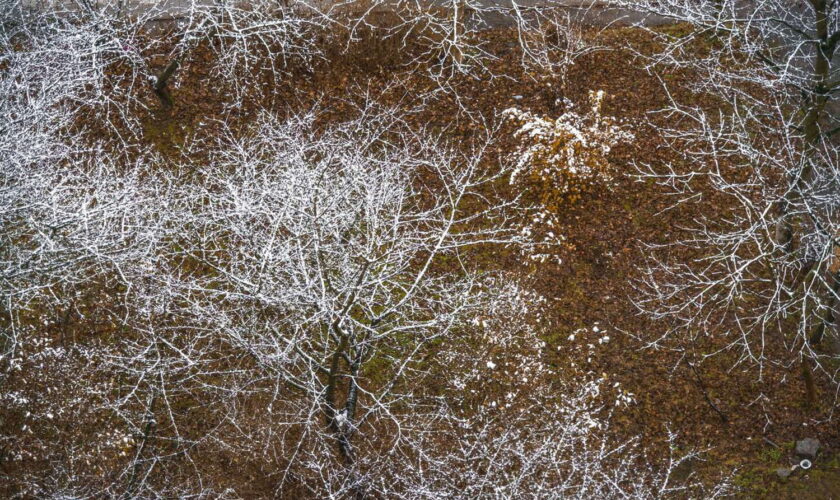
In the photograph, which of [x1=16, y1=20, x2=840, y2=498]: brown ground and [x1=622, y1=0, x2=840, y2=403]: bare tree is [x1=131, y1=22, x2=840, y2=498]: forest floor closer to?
[x1=16, y1=20, x2=840, y2=498]: brown ground

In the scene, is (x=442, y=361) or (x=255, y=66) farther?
(x=255, y=66)

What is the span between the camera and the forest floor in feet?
34.6

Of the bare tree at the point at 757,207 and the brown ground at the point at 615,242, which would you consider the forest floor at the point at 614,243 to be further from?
the bare tree at the point at 757,207

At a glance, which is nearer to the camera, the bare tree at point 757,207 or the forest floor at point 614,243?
the bare tree at point 757,207

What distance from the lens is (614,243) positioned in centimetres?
1224

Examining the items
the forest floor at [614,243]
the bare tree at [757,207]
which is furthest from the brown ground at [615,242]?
the bare tree at [757,207]

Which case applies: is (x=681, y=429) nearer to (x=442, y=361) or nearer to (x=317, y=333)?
(x=442, y=361)

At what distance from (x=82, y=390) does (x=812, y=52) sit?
1239 cm

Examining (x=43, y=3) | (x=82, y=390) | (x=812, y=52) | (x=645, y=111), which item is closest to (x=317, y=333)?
(x=82, y=390)

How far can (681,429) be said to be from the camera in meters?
10.6

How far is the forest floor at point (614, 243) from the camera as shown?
1055 centimetres

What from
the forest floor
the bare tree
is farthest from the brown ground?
the bare tree

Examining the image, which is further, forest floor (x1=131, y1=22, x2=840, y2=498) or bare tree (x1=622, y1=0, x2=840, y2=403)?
forest floor (x1=131, y1=22, x2=840, y2=498)

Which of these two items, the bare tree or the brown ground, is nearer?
the bare tree
